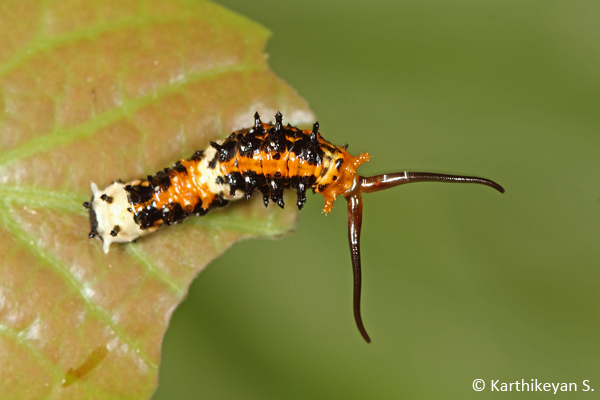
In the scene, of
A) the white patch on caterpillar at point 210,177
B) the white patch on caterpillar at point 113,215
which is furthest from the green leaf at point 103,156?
the white patch on caterpillar at point 210,177

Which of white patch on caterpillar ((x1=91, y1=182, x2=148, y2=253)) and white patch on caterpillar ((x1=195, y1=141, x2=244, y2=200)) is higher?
white patch on caterpillar ((x1=195, y1=141, x2=244, y2=200))

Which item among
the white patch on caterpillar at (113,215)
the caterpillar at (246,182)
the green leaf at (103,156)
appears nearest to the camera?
the caterpillar at (246,182)

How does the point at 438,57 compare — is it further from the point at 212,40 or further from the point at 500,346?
the point at 500,346

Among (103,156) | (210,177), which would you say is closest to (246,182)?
(210,177)

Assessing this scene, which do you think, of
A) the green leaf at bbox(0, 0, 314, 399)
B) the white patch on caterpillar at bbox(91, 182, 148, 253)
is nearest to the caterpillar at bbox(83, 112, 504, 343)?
the white patch on caterpillar at bbox(91, 182, 148, 253)

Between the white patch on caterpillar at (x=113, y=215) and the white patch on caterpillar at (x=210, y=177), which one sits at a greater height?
the white patch on caterpillar at (x=210, y=177)

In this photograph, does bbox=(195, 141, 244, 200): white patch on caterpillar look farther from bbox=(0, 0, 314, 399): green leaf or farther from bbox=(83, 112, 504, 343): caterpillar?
bbox=(0, 0, 314, 399): green leaf

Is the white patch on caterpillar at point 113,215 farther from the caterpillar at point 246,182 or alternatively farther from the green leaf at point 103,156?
the green leaf at point 103,156
